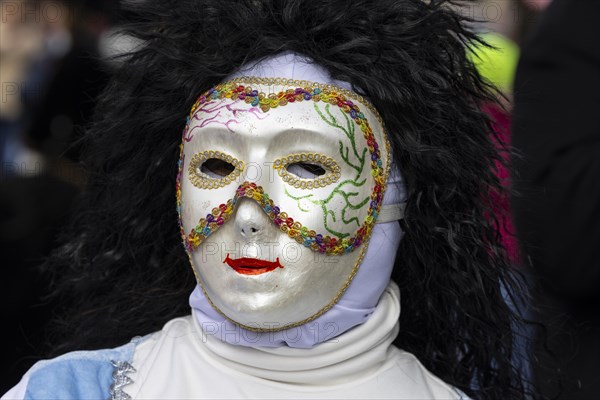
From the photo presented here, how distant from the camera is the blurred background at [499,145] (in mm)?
2895

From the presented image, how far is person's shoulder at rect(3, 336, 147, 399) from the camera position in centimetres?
241

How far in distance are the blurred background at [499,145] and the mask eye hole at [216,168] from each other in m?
0.52

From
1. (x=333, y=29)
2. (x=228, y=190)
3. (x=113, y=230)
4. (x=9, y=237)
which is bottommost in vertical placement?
(x=9, y=237)

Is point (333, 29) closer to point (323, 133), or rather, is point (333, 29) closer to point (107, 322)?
point (323, 133)

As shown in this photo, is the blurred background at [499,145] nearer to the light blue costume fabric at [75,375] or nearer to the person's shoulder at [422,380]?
the person's shoulder at [422,380]

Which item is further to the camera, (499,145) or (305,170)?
(499,145)

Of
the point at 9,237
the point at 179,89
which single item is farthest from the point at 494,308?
the point at 9,237

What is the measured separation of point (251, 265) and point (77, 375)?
50 centimetres

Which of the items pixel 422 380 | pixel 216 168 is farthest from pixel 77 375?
pixel 422 380

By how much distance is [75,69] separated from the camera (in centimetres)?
441

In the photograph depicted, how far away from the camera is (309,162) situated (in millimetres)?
2377

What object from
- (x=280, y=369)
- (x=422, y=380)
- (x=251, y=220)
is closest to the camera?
(x=251, y=220)

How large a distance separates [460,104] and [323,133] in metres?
0.42

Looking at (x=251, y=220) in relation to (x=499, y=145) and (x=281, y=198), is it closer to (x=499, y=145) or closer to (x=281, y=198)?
(x=281, y=198)
